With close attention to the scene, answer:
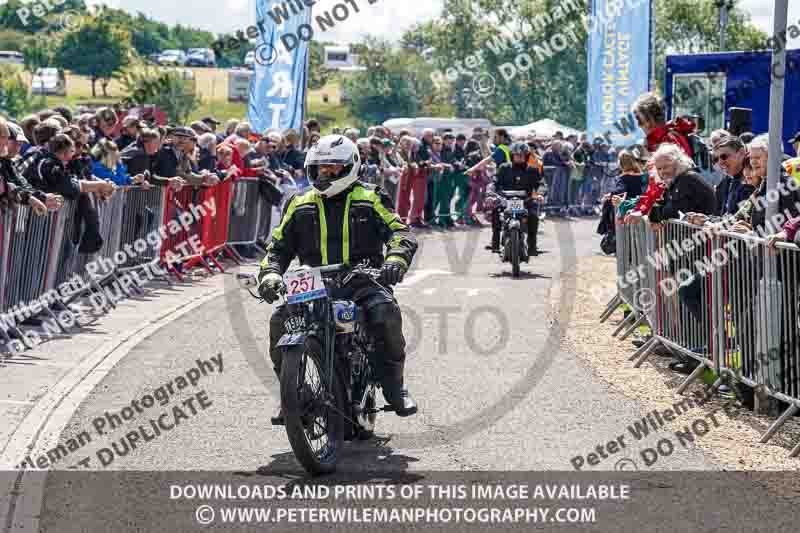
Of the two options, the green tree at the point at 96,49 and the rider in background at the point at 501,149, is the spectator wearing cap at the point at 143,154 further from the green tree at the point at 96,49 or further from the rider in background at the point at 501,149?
the green tree at the point at 96,49

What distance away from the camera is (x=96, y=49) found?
116 m

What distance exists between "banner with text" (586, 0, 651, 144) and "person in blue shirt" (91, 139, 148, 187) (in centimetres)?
1788

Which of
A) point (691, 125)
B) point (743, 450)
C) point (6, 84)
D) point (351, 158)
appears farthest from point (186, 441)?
point (6, 84)

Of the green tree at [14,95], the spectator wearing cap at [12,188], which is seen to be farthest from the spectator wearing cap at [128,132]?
the green tree at [14,95]

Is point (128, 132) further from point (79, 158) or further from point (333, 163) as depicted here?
point (333, 163)

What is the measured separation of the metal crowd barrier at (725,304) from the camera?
8414mm

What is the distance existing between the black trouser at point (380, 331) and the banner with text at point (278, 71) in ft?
52.5

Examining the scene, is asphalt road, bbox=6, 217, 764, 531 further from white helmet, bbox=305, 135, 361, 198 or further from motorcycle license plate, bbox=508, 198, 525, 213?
motorcycle license plate, bbox=508, 198, 525, 213

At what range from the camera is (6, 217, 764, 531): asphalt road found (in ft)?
24.1

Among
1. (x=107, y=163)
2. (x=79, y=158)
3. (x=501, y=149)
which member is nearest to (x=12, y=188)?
(x=79, y=158)

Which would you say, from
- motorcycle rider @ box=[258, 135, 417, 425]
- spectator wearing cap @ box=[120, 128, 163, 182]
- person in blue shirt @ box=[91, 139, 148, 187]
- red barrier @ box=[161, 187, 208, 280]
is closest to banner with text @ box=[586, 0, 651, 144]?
red barrier @ box=[161, 187, 208, 280]

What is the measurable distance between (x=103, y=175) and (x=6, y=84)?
74446 millimetres

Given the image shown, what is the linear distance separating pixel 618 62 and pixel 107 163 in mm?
19039

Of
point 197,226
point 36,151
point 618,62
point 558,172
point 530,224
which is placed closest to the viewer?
point 36,151
